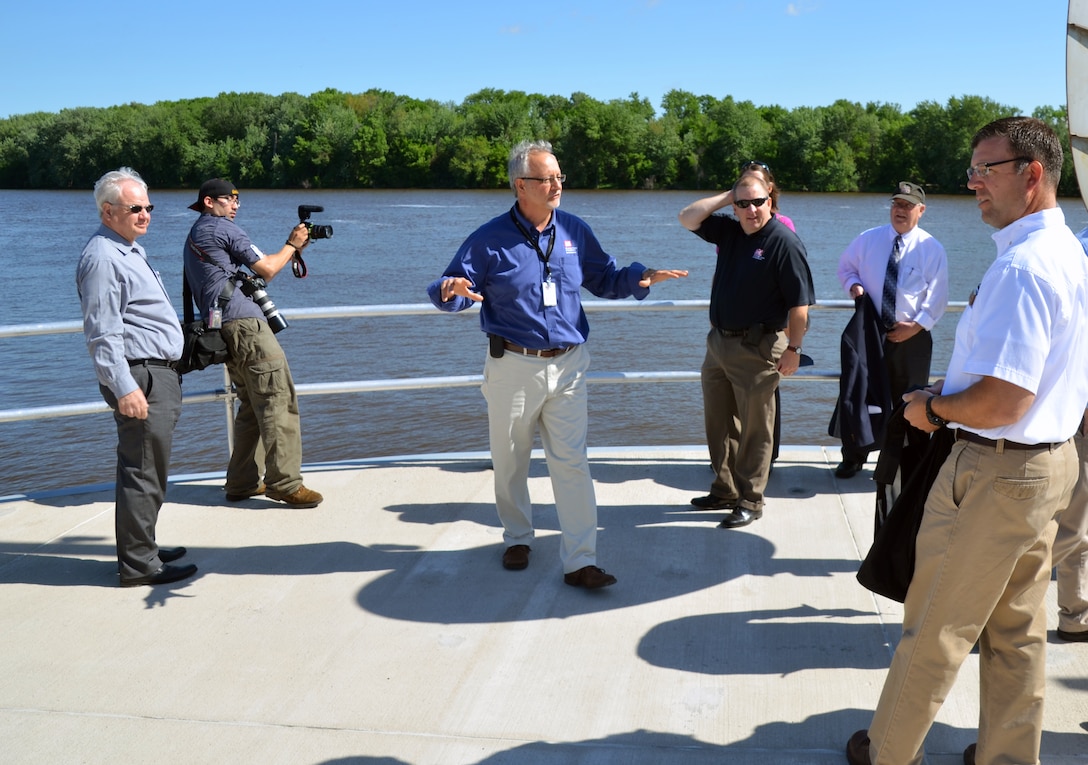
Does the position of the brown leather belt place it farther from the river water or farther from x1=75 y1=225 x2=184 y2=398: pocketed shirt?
the river water

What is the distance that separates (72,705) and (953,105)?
278 feet

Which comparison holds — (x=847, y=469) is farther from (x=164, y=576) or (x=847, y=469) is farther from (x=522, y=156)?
(x=164, y=576)

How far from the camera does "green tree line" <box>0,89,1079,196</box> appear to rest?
7769 centimetres

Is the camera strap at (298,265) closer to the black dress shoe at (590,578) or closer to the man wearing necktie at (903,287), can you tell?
the black dress shoe at (590,578)

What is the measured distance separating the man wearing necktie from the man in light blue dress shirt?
3.58m

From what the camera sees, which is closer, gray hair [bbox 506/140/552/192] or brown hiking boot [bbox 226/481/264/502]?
gray hair [bbox 506/140/552/192]

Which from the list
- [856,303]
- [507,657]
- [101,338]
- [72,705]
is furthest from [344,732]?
[856,303]

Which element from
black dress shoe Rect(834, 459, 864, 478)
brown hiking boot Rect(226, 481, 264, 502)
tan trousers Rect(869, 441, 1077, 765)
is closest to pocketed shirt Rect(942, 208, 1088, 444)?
tan trousers Rect(869, 441, 1077, 765)

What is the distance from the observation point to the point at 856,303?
5574 millimetres

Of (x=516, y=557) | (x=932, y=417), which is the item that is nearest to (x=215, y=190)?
(x=516, y=557)

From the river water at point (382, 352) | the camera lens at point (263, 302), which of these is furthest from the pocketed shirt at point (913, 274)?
the river water at point (382, 352)

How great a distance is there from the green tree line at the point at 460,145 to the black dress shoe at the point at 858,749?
7553cm

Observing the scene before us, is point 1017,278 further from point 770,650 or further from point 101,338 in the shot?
point 101,338

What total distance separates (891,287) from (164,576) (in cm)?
399
